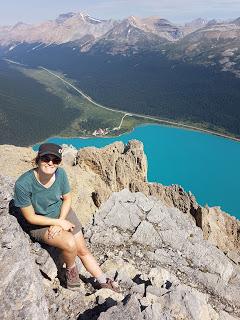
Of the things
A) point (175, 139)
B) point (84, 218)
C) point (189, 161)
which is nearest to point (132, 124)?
point (175, 139)

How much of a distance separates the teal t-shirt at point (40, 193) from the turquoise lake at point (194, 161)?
84.8 m

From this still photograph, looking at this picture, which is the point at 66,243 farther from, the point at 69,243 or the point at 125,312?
the point at 125,312

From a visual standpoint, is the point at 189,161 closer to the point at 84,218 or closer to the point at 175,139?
A: the point at 175,139

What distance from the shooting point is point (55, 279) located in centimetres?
1253

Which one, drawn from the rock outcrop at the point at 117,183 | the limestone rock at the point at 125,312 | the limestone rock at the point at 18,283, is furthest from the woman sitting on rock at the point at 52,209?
the rock outcrop at the point at 117,183

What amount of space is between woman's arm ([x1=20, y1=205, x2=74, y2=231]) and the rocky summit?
74 centimetres

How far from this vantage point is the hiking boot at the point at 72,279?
39.4 feet

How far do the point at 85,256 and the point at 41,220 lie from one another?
178 centimetres

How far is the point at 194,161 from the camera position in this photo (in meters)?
136

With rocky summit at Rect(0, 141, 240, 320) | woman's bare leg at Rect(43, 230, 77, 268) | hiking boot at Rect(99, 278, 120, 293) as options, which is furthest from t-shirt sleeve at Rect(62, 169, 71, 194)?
hiking boot at Rect(99, 278, 120, 293)

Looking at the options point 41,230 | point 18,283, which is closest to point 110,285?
point 41,230

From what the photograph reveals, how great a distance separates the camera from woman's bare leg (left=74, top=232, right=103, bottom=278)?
39.0 ft

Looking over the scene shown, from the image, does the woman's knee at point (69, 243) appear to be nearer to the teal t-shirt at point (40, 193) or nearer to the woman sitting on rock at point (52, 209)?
the woman sitting on rock at point (52, 209)

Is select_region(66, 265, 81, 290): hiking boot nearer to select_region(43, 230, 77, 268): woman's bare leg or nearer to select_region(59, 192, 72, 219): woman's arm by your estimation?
select_region(43, 230, 77, 268): woman's bare leg
